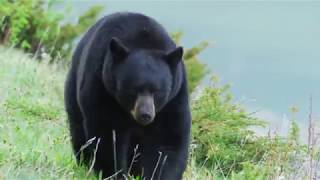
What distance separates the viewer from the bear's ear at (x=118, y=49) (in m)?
5.91

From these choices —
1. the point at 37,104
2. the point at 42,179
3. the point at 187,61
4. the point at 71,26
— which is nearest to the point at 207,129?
the point at 37,104

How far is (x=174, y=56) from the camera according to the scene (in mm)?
6000

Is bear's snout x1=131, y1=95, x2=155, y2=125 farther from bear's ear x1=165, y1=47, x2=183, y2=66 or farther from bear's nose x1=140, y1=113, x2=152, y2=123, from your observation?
bear's ear x1=165, y1=47, x2=183, y2=66

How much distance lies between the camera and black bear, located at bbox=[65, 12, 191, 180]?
19.7ft

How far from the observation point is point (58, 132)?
8.36 meters

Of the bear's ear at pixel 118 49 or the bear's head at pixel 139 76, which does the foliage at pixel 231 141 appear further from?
the bear's ear at pixel 118 49

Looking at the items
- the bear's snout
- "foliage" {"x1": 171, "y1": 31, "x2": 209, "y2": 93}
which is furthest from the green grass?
"foliage" {"x1": 171, "y1": 31, "x2": 209, "y2": 93}

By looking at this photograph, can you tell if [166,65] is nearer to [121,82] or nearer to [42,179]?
[121,82]

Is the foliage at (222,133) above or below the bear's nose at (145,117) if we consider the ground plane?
below

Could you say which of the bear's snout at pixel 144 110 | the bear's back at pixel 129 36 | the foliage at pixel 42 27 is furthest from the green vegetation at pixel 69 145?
the foliage at pixel 42 27

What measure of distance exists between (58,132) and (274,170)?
8.76 ft

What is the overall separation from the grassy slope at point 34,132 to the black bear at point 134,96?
12.6 inches

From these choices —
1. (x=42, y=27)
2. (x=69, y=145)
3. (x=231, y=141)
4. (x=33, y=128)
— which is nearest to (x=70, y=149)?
(x=69, y=145)

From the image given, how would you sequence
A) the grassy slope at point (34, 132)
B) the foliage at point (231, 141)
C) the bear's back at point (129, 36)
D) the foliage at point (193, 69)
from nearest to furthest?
the grassy slope at point (34, 132) → the bear's back at point (129, 36) → the foliage at point (231, 141) → the foliage at point (193, 69)
